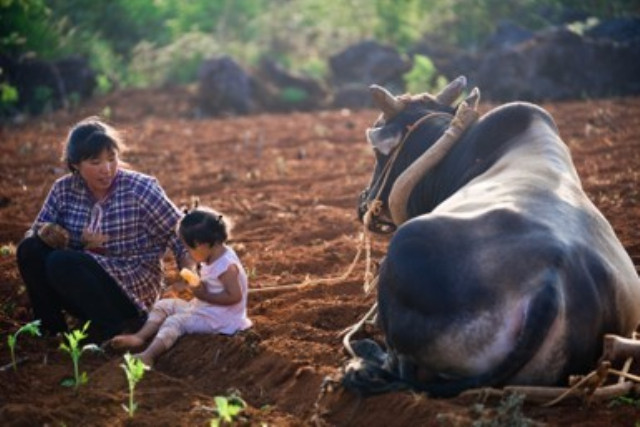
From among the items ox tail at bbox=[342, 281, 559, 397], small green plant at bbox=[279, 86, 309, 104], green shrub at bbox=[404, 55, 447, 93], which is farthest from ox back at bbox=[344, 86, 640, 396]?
small green plant at bbox=[279, 86, 309, 104]

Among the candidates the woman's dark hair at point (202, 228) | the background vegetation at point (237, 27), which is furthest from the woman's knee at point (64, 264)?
the background vegetation at point (237, 27)

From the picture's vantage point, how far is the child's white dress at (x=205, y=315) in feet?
17.6

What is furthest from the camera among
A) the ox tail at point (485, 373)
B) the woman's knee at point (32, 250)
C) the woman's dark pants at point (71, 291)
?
the woman's knee at point (32, 250)

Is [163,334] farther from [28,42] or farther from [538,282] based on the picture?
[28,42]

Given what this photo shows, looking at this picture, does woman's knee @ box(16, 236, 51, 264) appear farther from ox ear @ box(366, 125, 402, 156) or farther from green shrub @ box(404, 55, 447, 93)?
green shrub @ box(404, 55, 447, 93)

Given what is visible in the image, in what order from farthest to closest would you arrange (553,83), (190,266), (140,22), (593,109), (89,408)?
(140,22) → (553,83) → (593,109) → (190,266) → (89,408)

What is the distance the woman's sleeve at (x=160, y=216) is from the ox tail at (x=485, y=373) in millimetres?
1680

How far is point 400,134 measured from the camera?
6.18m

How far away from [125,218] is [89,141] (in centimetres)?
51

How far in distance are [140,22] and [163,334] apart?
1559 centimetres

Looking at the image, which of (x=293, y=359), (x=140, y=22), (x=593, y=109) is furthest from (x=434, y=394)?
(x=140, y=22)

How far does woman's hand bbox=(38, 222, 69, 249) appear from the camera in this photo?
5625mm

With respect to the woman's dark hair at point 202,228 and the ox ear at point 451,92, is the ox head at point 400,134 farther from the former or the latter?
the woman's dark hair at point 202,228

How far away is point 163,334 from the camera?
535cm
